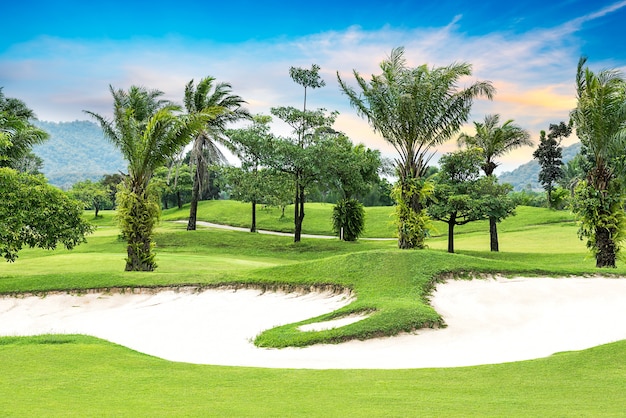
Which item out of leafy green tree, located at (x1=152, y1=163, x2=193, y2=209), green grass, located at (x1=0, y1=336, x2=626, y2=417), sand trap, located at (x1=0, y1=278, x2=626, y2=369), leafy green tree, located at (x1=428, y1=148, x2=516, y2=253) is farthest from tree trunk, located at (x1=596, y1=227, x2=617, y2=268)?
leafy green tree, located at (x1=152, y1=163, x2=193, y2=209)

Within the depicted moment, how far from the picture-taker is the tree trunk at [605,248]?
83.0 ft

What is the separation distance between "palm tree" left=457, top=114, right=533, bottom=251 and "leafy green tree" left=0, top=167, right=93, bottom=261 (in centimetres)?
2894

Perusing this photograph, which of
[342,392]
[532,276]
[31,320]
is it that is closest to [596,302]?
[532,276]

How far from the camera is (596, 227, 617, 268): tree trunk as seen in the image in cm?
2531

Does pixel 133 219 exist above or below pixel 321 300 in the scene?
above

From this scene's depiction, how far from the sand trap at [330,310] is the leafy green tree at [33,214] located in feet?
13.8

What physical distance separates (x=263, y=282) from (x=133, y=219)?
756 centimetres

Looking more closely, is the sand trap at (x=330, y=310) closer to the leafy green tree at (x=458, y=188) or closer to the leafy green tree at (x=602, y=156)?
the leafy green tree at (x=602, y=156)

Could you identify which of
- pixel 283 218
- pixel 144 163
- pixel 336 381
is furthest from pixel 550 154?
pixel 336 381

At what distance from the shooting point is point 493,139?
4381 cm

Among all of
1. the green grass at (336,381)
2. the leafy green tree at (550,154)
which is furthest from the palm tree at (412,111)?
the leafy green tree at (550,154)

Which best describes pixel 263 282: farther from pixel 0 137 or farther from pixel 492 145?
pixel 492 145

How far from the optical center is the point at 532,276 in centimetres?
2020

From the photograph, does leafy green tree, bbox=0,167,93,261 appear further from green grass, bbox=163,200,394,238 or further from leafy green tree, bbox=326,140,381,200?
green grass, bbox=163,200,394,238
